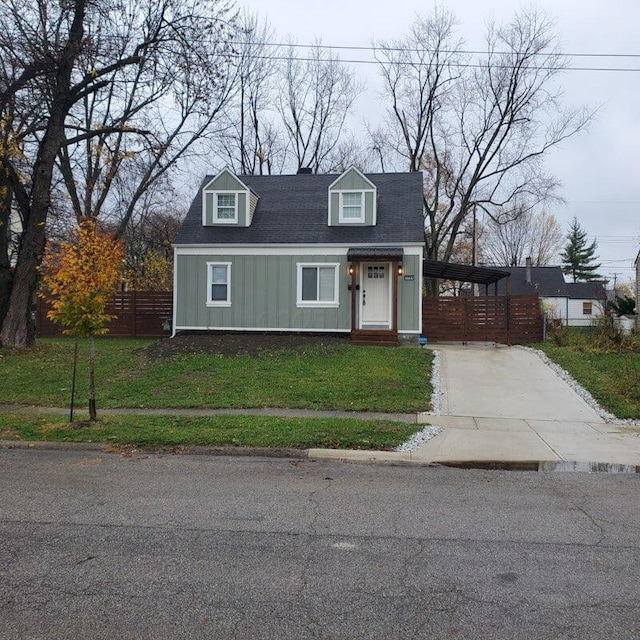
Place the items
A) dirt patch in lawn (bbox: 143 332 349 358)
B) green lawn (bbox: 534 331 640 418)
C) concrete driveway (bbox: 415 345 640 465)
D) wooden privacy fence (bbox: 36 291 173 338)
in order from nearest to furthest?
concrete driveway (bbox: 415 345 640 465)
green lawn (bbox: 534 331 640 418)
dirt patch in lawn (bbox: 143 332 349 358)
wooden privacy fence (bbox: 36 291 173 338)

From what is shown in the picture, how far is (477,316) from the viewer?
63.3 ft

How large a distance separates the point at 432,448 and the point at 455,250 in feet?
148

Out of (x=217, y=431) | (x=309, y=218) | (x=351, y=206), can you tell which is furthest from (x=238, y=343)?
(x=217, y=431)

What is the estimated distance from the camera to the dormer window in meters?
19.4

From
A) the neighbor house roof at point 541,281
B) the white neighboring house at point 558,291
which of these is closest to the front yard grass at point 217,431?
the white neighboring house at point 558,291

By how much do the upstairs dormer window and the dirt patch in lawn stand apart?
444 centimetres

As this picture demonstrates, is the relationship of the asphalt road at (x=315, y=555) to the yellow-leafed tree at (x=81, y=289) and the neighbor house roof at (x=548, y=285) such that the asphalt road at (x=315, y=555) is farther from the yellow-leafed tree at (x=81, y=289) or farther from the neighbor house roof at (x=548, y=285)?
→ the neighbor house roof at (x=548, y=285)

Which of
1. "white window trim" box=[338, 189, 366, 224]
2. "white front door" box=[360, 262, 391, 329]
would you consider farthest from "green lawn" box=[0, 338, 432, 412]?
"white window trim" box=[338, 189, 366, 224]

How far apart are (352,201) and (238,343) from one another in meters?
6.92

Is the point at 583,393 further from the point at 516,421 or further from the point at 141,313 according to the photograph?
the point at 141,313

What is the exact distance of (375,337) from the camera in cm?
1808

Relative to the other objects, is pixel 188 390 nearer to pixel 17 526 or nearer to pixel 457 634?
pixel 17 526

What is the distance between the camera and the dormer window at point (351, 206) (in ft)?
63.6

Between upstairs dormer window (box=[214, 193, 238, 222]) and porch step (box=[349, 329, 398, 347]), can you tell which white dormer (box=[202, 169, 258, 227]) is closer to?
upstairs dormer window (box=[214, 193, 238, 222])
